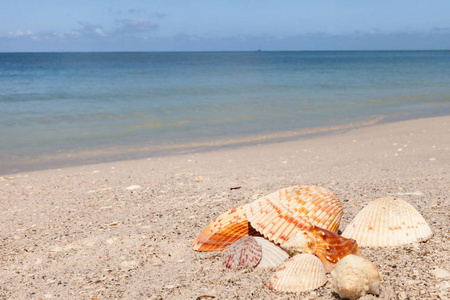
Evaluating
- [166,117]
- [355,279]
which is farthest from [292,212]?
[166,117]

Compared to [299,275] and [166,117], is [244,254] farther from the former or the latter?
[166,117]

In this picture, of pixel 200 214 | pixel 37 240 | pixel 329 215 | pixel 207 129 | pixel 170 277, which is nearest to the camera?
pixel 170 277

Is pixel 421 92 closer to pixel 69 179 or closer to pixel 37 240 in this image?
pixel 69 179

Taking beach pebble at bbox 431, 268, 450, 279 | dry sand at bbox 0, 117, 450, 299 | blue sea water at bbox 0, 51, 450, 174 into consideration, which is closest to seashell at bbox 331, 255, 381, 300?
dry sand at bbox 0, 117, 450, 299

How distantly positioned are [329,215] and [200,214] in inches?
57.9

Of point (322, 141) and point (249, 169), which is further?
point (322, 141)

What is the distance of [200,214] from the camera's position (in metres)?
4.03

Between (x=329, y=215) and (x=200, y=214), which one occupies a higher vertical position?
(x=329, y=215)

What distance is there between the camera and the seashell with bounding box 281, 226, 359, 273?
2596 mm

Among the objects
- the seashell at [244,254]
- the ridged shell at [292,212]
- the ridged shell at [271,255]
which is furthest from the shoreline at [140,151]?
the ridged shell at [271,255]

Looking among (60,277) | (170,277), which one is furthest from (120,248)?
(170,277)

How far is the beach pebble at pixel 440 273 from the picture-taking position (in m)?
2.41

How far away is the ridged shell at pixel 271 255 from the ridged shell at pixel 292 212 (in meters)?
0.07

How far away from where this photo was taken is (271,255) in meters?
2.78
